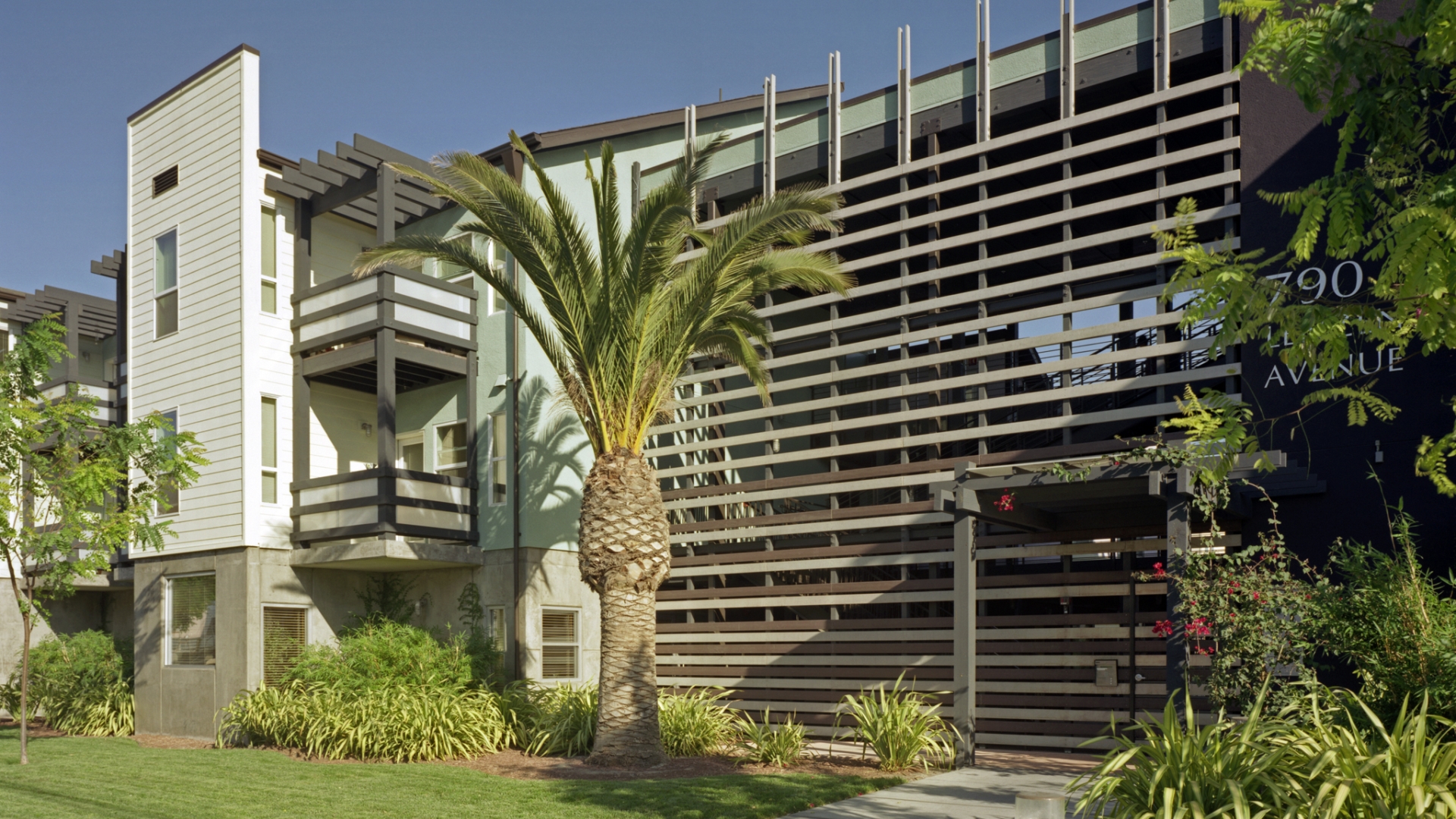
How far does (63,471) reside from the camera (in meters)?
16.0

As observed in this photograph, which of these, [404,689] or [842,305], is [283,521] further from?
[842,305]

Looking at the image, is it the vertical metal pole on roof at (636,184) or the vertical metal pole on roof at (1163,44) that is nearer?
the vertical metal pole on roof at (1163,44)

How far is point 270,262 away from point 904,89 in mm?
10743

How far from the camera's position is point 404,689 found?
583 inches

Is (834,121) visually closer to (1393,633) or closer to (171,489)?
(1393,633)

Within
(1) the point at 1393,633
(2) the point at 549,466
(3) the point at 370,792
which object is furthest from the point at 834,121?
(3) the point at 370,792

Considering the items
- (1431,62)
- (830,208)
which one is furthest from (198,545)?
(1431,62)

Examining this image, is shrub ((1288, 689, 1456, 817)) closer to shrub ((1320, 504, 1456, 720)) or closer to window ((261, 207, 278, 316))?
shrub ((1320, 504, 1456, 720))

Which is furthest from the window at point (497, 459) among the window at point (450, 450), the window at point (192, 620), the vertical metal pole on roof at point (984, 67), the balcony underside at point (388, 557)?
the vertical metal pole on roof at point (984, 67)

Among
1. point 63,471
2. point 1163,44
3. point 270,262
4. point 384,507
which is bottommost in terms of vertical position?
point 384,507

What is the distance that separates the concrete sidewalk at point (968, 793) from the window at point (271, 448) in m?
11.8

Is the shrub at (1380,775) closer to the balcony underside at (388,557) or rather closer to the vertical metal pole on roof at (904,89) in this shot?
the vertical metal pole on roof at (904,89)

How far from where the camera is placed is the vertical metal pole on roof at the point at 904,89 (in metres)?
15.3

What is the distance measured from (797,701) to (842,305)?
5.79m
